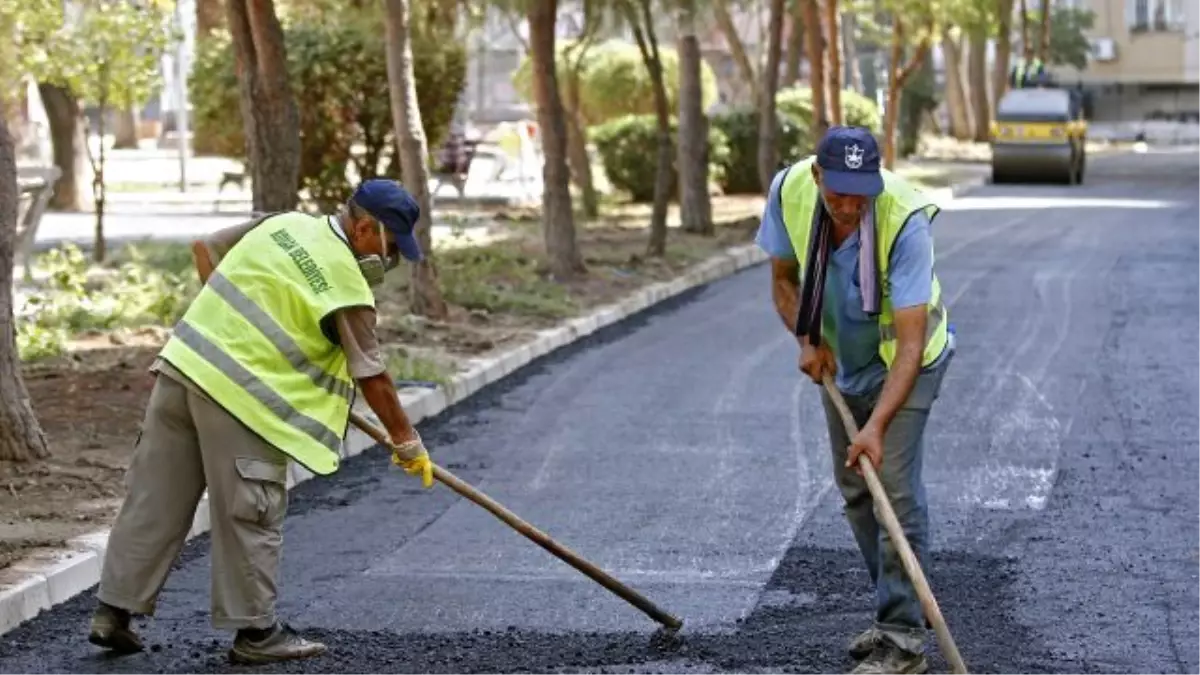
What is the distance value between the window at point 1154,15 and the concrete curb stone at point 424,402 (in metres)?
49.5

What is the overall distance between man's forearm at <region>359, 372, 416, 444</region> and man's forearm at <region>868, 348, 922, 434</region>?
1399 mm

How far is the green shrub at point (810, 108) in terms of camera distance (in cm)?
3481

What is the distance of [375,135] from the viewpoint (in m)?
21.4

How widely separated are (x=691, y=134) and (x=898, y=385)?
1836cm

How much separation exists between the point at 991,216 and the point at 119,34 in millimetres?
13683

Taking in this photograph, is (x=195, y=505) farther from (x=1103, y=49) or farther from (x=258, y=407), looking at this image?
(x=1103, y=49)

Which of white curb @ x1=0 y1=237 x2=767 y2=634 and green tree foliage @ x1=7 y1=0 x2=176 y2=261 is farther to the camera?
green tree foliage @ x1=7 y1=0 x2=176 y2=261

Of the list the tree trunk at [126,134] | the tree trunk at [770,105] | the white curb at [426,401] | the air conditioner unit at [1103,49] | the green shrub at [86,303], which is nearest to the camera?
the white curb at [426,401]

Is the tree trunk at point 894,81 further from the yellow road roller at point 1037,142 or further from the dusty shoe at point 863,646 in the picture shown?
the dusty shoe at point 863,646

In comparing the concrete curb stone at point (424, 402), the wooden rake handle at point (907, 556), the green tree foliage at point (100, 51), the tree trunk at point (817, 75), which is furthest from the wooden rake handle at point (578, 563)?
the tree trunk at point (817, 75)

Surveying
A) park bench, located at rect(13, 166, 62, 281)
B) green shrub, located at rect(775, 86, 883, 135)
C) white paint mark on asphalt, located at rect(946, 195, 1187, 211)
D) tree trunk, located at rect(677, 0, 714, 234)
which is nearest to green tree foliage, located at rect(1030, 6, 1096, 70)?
green shrub, located at rect(775, 86, 883, 135)

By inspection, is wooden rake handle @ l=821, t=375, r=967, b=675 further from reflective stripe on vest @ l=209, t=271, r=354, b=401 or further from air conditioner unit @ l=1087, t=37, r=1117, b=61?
air conditioner unit @ l=1087, t=37, r=1117, b=61

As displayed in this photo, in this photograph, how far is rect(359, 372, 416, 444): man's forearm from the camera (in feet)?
21.6

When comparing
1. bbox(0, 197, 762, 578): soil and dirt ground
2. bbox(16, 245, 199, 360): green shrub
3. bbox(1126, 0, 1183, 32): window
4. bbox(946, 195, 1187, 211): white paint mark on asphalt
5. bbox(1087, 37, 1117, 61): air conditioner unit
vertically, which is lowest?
bbox(946, 195, 1187, 211): white paint mark on asphalt
